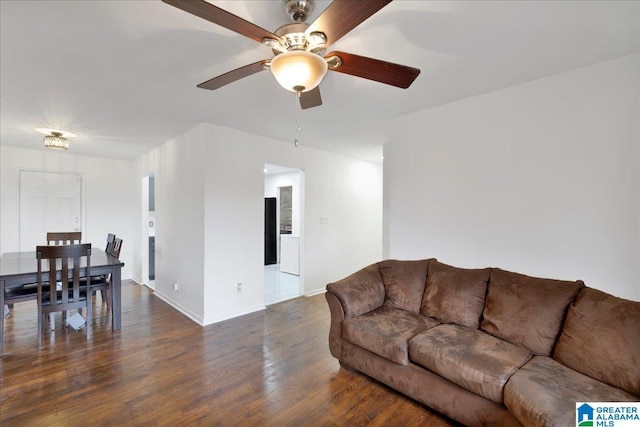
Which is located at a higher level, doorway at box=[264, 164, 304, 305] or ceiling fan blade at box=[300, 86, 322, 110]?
ceiling fan blade at box=[300, 86, 322, 110]

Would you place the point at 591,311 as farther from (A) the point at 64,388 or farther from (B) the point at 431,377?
(A) the point at 64,388

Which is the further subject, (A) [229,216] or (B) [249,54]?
(A) [229,216]

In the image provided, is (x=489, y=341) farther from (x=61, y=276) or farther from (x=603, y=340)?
(x=61, y=276)

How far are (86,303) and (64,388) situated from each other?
3.64 ft

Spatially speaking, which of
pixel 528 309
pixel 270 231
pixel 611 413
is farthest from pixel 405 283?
pixel 270 231

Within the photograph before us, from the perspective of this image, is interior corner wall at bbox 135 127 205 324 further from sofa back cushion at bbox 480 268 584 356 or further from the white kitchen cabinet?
sofa back cushion at bbox 480 268 584 356

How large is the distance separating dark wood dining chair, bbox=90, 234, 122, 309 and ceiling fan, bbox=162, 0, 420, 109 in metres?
3.08

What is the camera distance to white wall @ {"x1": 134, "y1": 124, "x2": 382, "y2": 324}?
11.6ft

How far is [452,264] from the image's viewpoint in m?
2.87

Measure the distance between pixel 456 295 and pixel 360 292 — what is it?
2.62 ft

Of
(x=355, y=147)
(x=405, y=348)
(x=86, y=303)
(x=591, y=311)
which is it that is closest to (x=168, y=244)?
(x=86, y=303)

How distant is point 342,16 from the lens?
1.19 meters

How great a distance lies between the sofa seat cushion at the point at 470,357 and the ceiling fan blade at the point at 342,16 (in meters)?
1.95

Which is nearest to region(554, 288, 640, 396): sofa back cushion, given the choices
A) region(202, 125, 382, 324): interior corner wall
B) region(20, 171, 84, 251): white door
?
region(202, 125, 382, 324): interior corner wall
